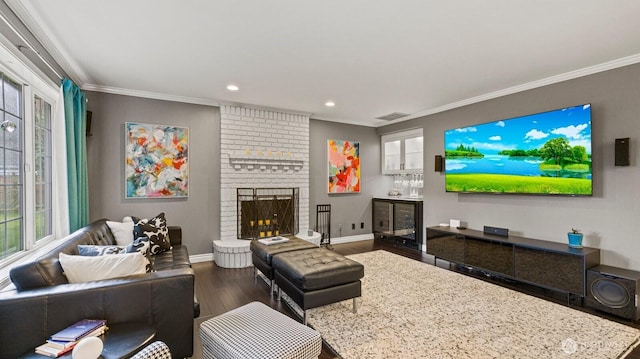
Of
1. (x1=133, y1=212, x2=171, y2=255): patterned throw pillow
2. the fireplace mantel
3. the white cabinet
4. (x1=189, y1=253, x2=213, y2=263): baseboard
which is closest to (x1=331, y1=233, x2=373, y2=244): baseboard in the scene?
the white cabinet

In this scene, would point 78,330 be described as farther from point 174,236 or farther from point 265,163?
point 265,163

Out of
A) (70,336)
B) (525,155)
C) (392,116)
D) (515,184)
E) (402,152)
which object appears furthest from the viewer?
(402,152)

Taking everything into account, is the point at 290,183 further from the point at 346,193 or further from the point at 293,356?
the point at 293,356

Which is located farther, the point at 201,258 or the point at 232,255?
the point at 201,258

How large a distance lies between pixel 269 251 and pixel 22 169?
2282 mm

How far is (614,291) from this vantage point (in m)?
2.74

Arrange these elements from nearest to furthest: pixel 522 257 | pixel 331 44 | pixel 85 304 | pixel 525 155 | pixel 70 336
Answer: pixel 70 336
pixel 85 304
pixel 331 44
pixel 522 257
pixel 525 155

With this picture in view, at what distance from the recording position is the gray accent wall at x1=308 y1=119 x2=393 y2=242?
5746 mm

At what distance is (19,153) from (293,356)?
2776mm

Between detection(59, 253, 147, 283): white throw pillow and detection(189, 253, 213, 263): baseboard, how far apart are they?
2839 mm

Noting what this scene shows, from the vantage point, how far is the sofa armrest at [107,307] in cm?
146

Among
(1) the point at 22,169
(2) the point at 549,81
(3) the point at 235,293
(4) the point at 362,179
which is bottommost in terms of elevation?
(3) the point at 235,293

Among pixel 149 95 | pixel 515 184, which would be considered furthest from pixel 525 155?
pixel 149 95

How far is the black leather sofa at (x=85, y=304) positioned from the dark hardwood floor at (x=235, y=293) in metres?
0.55
